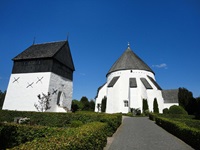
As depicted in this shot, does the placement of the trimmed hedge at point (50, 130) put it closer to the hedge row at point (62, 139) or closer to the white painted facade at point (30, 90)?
the hedge row at point (62, 139)

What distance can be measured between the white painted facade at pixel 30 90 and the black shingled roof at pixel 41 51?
3151 millimetres

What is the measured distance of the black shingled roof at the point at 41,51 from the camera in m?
22.8

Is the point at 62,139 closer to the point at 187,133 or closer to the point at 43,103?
the point at 187,133

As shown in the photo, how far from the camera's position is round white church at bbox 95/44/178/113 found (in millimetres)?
28047

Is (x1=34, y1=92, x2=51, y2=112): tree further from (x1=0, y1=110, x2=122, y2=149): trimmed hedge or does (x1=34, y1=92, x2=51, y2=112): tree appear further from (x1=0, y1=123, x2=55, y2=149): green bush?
(x1=0, y1=123, x2=55, y2=149): green bush

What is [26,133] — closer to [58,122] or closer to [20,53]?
[58,122]

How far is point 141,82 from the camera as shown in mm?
29625

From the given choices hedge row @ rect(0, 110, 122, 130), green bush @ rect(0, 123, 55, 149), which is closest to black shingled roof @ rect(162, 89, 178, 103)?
hedge row @ rect(0, 110, 122, 130)

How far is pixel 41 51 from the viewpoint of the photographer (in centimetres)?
2395

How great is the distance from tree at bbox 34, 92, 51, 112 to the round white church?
1290 cm

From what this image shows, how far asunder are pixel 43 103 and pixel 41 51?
30.8 feet

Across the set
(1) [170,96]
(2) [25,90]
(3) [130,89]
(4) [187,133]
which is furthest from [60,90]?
(1) [170,96]

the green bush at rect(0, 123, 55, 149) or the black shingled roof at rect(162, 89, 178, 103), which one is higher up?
the black shingled roof at rect(162, 89, 178, 103)

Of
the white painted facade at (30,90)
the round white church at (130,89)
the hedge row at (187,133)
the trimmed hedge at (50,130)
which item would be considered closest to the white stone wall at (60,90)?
the white painted facade at (30,90)
